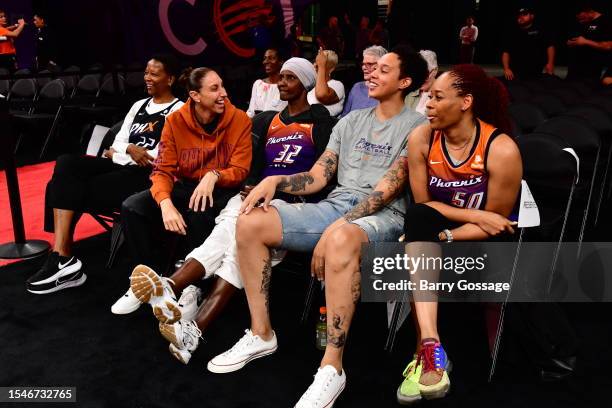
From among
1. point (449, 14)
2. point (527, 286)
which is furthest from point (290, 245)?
point (449, 14)

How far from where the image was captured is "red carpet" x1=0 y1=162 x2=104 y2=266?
3943 mm

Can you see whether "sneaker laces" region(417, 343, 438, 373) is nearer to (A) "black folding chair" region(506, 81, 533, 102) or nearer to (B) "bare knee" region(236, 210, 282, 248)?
(B) "bare knee" region(236, 210, 282, 248)

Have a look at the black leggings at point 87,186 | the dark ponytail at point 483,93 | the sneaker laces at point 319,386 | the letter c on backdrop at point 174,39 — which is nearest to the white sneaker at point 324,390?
the sneaker laces at point 319,386

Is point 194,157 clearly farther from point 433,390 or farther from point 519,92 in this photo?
point 519,92

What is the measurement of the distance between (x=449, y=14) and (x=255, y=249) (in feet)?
52.8

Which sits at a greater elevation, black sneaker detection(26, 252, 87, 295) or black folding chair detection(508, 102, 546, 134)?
black folding chair detection(508, 102, 546, 134)

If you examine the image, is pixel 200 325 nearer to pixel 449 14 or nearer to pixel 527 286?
pixel 527 286

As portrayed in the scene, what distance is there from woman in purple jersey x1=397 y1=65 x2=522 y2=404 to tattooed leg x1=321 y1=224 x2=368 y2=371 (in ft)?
0.79

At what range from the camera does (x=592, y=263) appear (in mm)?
2896

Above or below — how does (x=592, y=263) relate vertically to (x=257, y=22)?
below

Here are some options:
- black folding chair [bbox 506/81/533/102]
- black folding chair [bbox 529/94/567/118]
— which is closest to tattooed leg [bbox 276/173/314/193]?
black folding chair [bbox 529/94/567/118]

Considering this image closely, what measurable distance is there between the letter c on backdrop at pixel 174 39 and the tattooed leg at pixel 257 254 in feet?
28.7

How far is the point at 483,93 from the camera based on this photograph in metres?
2.19

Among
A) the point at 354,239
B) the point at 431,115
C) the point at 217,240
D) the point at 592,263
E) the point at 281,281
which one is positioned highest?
the point at 431,115
